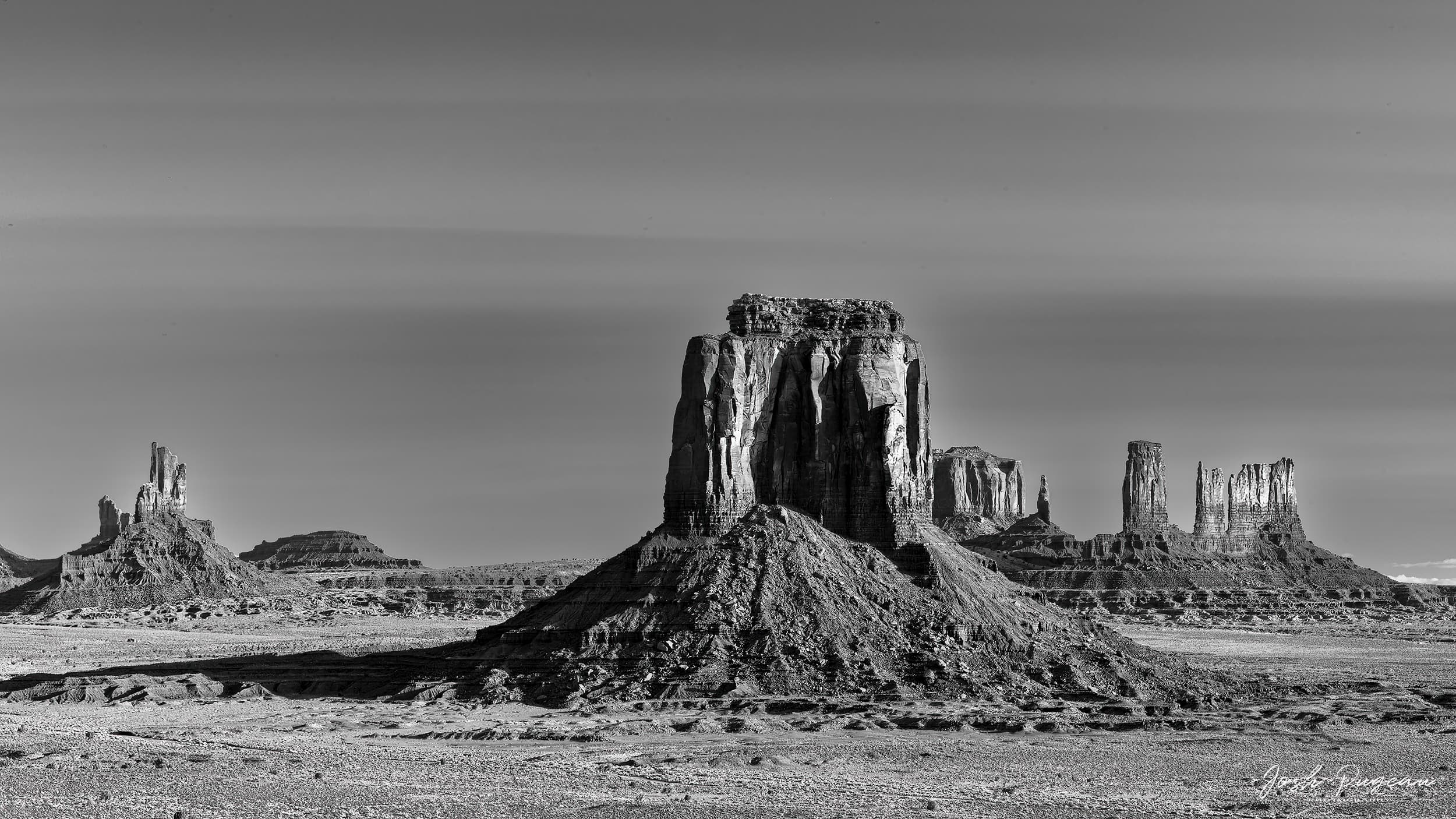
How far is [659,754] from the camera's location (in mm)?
70625

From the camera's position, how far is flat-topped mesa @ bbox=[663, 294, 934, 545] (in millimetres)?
91062

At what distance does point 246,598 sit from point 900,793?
14206cm

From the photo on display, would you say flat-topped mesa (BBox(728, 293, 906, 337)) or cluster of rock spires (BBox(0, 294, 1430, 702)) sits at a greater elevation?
flat-topped mesa (BBox(728, 293, 906, 337))

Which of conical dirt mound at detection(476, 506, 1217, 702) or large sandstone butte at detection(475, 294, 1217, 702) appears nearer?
conical dirt mound at detection(476, 506, 1217, 702)

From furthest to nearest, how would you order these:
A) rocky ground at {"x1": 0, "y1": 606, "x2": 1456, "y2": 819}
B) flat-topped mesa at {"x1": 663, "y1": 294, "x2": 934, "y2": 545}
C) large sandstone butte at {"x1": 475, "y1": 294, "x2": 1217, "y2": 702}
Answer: flat-topped mesa at {"x1": 663, "y1": 294, "x2": 934, "y2": 545}
large sandstone butte at {"x1": 475, "y1": 294, "x2": 1217, "y2": 702}
rocky ground at {"x1": 0, "y1": 606, "x2": 1456, "y2": 819}

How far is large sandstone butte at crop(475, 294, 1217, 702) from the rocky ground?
2463 mm

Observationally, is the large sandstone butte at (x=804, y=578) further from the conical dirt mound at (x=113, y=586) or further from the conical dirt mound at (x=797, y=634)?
the conical dirt mound at (x=113, y=586)

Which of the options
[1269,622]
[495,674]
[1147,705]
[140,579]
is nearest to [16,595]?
[140,579]

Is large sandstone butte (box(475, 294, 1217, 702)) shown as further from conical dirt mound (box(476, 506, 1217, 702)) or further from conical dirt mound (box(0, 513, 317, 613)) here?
conical dirt mound (box(0, 513, 317, 613))

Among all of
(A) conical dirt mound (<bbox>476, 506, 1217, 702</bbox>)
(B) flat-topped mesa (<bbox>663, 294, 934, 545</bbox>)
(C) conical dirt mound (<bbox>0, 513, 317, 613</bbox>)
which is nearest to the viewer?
(A) conical dirt mound (<bbox>476, 506, 1217, 702</bbox>)

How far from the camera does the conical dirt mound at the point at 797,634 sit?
8288 cm
